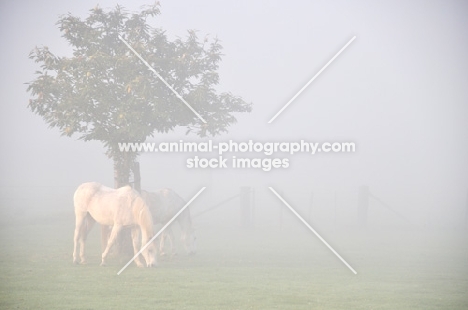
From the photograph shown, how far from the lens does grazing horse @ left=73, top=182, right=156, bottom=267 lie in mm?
13727

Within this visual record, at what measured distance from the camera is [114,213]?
46.1 ft

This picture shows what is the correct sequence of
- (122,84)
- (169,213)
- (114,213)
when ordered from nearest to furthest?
(114,213)
(122,84)
(169,213)

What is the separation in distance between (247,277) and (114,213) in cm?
338

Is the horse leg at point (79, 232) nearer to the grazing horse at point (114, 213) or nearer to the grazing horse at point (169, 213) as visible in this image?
the grazing horse at point (114, 213)

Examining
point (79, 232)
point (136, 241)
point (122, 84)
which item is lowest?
point (136, 241)

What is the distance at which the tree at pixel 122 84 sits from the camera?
14289 millimetres

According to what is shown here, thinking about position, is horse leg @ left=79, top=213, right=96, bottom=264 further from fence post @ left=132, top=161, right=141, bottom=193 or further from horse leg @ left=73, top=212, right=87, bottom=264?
fence post @ left=132, top=161, right=141, bottom=193

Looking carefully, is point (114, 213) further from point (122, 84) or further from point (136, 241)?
point (122, 84)

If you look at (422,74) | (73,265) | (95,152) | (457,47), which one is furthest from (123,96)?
(95,152)

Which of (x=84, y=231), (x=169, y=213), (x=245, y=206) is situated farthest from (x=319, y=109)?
(x=84, y=231)

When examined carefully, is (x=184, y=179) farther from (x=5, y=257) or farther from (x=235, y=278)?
(x=235, y=278)

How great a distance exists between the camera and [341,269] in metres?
13.9

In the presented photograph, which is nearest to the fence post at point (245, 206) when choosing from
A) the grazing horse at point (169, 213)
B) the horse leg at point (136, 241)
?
the grazing horse at point (169, 213)

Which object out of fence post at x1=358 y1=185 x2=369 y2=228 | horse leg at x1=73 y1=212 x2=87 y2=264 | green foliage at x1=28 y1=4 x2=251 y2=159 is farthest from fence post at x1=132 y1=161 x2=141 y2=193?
fence post at x1=358 y1=185 x2=369 y2=228
